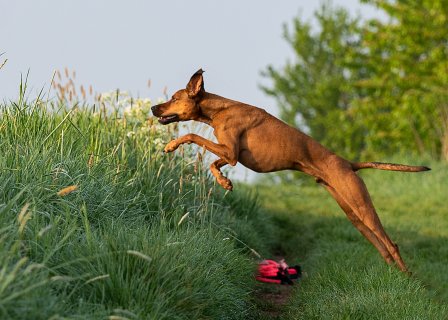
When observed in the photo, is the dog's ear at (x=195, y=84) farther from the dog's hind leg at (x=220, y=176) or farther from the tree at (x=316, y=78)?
the tree at (x=316, y=78)

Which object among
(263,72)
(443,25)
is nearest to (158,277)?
(443,25)

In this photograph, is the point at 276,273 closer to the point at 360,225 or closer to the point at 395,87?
the point at 360,225

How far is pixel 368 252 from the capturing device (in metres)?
9.09

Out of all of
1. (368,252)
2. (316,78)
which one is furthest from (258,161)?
(316,78)

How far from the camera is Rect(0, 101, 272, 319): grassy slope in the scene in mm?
4219

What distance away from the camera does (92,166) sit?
716 centimetres

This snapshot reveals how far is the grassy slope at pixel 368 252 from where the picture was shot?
6.12m

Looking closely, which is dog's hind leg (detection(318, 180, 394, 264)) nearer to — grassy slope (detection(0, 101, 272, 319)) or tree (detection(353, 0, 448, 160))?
grassy slope (detection(0, 101, 272, 319))

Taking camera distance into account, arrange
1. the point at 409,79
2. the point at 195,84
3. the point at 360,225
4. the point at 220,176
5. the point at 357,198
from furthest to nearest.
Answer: the point at 409,79 < the point at 360,225 < the point at 357,198 < the point at 195,84 < the point at 220,176

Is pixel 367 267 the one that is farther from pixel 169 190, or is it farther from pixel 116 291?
pixel 116 291

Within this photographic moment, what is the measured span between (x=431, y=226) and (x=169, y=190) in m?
6.50

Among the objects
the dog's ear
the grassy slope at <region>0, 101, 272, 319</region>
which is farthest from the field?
the dog's ear

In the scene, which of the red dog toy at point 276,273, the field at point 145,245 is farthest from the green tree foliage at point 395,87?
the red dog toy at point 276,273

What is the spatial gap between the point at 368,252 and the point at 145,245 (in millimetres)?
4671
